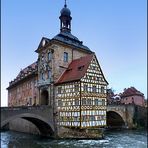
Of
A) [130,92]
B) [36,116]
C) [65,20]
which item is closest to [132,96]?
[130,92]

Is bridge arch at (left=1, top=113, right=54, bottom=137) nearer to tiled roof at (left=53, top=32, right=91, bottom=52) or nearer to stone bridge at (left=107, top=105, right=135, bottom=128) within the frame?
tiled roof at (left=53, top=32, right=91, bottom=52)

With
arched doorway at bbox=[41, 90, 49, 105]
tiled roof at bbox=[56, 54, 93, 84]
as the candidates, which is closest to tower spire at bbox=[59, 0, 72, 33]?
tiled roof at bbox=[56, 54, 93, 84]

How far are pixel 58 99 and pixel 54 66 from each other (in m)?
3.79

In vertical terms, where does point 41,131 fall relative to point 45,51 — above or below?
below

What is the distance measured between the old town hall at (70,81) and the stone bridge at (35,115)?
103 centimetres

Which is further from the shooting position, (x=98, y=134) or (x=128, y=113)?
(x=128, y=113)

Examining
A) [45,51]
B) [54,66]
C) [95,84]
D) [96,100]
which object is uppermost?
[45,51]

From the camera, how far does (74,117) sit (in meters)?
24.9

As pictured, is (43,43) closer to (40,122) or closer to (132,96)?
(40,122)

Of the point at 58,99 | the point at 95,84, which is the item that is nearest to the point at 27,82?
the point at 58,99

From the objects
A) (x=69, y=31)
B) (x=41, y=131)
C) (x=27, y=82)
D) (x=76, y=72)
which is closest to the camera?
(x=76, y=72)

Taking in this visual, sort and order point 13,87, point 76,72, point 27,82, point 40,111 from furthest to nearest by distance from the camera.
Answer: point 13,87 < point 27,82 < point 76,72 < point 40,111

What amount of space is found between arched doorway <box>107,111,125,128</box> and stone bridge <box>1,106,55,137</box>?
15060 mm

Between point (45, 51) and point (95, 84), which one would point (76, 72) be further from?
point (45, 51)
